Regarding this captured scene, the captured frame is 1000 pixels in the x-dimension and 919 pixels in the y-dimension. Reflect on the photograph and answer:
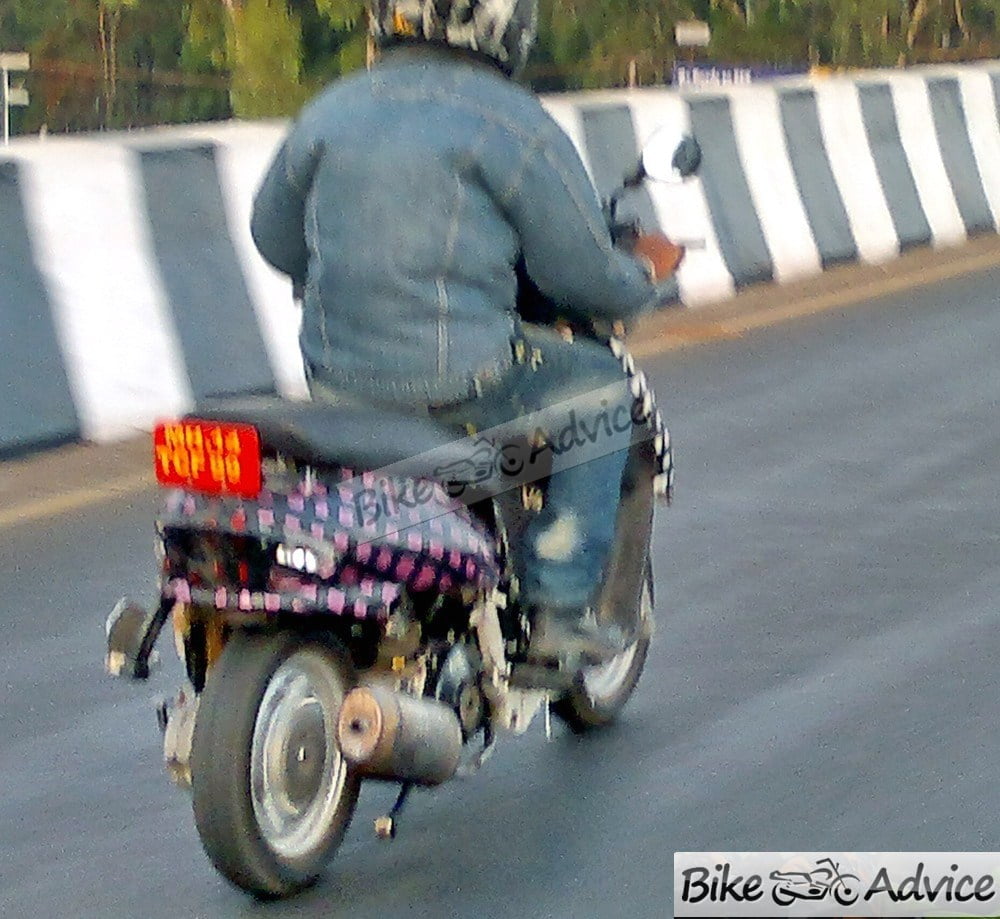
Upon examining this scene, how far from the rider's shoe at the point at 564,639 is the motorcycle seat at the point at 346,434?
539 mm

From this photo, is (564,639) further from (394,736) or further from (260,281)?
(260,281)

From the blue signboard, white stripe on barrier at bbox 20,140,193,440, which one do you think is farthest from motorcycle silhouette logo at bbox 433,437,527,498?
the blue signboard

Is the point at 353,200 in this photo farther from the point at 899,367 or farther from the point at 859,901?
the point at 899,367

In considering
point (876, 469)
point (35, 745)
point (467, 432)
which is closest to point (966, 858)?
point (467, 432)

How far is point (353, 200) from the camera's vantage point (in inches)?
188

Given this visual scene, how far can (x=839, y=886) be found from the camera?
358 centimetres

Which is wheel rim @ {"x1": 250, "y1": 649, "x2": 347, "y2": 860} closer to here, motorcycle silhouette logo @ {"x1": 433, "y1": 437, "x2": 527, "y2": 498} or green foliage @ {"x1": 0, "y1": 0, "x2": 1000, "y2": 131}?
motorcycle silhouette logo @ {"x1": 433, "y1": 437, "x2": 527, "y2": 498}

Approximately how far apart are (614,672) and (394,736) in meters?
1.40

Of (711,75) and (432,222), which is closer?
(432,222)

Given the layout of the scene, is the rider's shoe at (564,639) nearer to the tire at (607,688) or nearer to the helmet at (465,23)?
the tire at (607,688)

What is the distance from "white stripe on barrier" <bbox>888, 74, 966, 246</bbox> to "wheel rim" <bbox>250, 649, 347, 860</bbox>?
1121 cm

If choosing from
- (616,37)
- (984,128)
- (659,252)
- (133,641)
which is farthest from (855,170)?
(616,37)

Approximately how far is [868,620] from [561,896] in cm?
228

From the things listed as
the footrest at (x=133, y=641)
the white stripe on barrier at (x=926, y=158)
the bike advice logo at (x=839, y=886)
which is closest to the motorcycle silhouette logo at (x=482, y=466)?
the footrest at (x=133, y=641)
